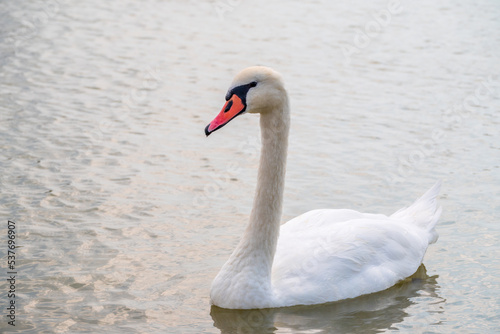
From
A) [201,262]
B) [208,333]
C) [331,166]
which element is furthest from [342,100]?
[208,333]

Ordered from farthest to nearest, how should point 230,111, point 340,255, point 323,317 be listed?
point 340,255
point 323,317
point 230,111

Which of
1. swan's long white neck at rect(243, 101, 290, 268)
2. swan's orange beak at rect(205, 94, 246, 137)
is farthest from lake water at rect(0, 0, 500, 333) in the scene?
swan's orange beak at rect(205, 94, 246, 137)

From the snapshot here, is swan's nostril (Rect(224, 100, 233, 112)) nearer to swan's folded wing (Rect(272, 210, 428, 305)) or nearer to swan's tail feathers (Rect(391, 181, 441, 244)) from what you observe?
swan's folded wing (Rect(272, 210, 428, 305))

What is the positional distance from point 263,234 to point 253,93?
1.11 m

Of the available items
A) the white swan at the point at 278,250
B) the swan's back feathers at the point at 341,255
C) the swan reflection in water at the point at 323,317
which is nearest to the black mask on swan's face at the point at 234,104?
the white swan at the point at 278,250

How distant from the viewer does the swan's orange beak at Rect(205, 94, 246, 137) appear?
609 centimetres

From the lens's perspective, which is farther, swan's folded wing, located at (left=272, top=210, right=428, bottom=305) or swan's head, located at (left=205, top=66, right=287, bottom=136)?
swan's folded wing, located at (left=272, top=210, right=428, bottom=305)

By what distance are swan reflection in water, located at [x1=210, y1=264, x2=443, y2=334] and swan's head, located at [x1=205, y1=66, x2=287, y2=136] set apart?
1.52 meters

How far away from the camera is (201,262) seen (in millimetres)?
7418

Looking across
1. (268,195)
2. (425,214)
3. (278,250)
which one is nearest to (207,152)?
(425,214)

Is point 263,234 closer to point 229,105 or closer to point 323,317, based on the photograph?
point 323,317

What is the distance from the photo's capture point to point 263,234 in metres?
6.53

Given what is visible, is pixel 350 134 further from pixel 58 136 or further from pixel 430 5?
pixel 430 5

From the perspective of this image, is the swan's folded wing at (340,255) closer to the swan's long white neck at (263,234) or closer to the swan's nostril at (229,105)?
the swan's long white neck at (263,234)
